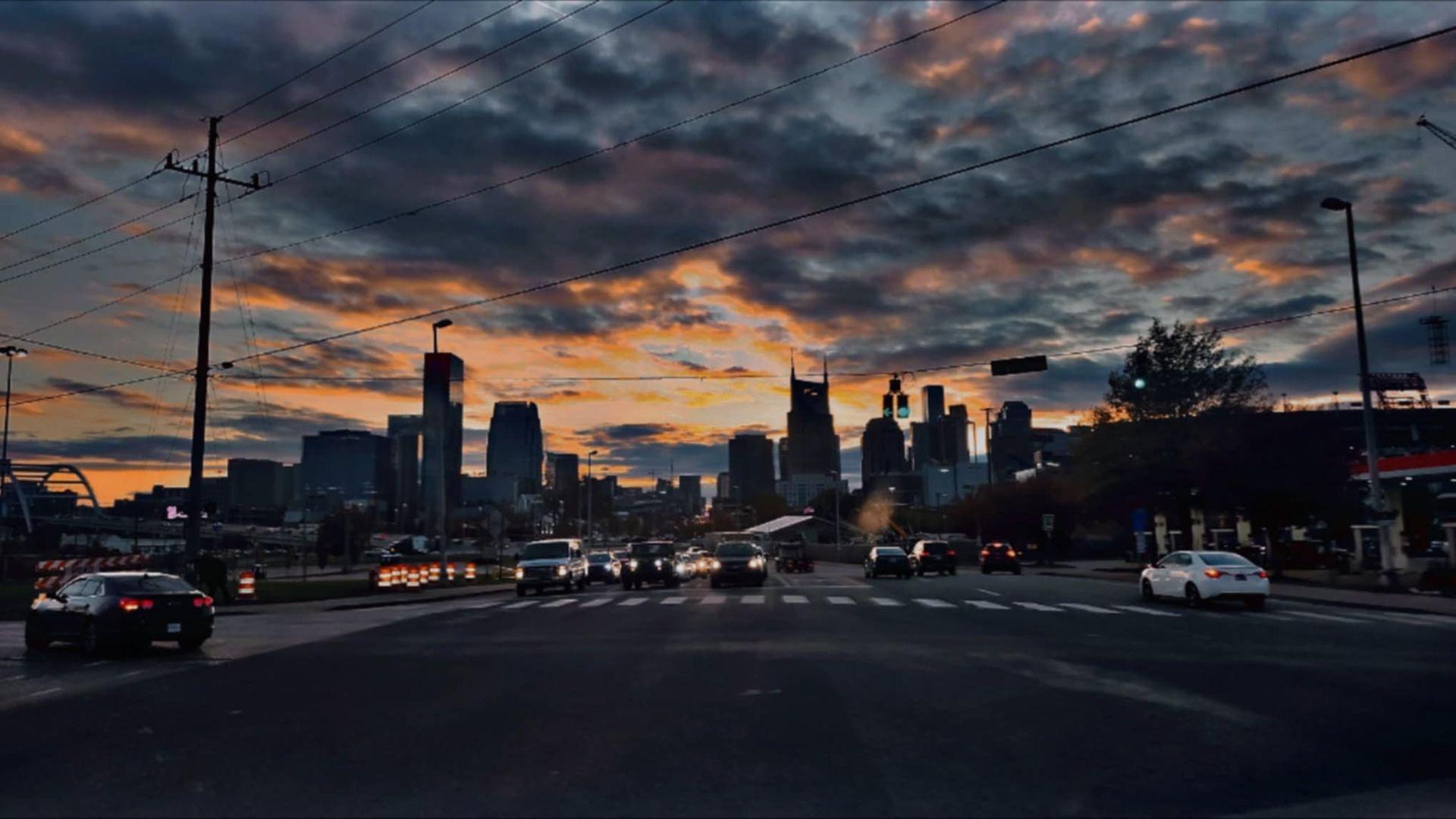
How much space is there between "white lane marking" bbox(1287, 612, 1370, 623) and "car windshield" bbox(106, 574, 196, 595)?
905 inches

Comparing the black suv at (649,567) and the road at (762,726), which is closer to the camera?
the road at (762,726)

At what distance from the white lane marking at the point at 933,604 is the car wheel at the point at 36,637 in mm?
19281

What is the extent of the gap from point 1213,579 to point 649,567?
22.3 meters

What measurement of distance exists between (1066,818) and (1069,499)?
208ft

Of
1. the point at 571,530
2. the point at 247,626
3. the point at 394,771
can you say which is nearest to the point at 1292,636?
the point at 394,771

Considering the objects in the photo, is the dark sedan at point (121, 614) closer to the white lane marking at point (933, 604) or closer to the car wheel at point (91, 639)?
the car wheel at point (91, 639)

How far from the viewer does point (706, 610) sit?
89.2ft

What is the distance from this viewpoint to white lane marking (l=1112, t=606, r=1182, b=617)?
2464cm

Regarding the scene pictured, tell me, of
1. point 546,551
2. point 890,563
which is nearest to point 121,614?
point 546,551

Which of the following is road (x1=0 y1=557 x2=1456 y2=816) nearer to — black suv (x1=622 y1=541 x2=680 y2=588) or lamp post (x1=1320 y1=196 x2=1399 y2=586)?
lamp post (x1=1320 y1=196 x2=1399 y2=586)

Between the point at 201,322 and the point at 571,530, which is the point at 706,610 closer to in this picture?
the point at 201,322

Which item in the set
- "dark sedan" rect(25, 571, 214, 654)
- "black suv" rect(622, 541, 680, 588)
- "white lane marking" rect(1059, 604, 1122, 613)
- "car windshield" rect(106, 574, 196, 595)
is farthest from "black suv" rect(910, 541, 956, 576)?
"car windshield" rect(106, 574, 196, 595)

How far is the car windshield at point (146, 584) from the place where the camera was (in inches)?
765

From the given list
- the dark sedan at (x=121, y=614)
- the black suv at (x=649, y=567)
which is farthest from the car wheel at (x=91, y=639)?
the black suv at (x=649, y=567)
